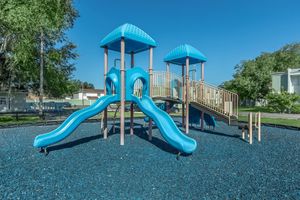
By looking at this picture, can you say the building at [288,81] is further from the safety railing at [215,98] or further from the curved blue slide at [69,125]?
the curved blue slide at [69,125]

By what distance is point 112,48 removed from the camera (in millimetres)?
9977

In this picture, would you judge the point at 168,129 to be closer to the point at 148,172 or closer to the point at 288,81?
the point at 148,172

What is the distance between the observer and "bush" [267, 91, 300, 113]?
23188 mm

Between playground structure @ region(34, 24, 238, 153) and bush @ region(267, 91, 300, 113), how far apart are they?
51.6 feet

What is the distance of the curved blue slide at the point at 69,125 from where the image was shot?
7.06 meters

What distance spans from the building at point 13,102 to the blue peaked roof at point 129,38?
23.5m

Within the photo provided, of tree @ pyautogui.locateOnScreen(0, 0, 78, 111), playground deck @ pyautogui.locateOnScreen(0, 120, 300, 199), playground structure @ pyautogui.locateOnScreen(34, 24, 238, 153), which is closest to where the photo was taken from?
playground deck @ pyautogui.locateOnScreen(0, 120, 300, 199)

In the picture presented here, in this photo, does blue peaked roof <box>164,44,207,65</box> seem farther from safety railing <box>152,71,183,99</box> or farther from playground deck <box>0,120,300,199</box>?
playground deck <box>0,120,300,199</box>

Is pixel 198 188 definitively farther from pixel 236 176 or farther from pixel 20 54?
pixel 20 54

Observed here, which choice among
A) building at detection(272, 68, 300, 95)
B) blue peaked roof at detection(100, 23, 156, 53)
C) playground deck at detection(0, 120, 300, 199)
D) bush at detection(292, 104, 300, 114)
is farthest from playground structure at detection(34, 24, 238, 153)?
building at detection(272, 68, 300, 95)

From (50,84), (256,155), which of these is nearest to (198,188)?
(256,155)

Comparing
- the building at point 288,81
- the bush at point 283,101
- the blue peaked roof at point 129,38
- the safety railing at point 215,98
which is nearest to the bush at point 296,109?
the bush at point 283,101

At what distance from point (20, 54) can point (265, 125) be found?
16880mm

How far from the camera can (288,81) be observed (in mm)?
28578
